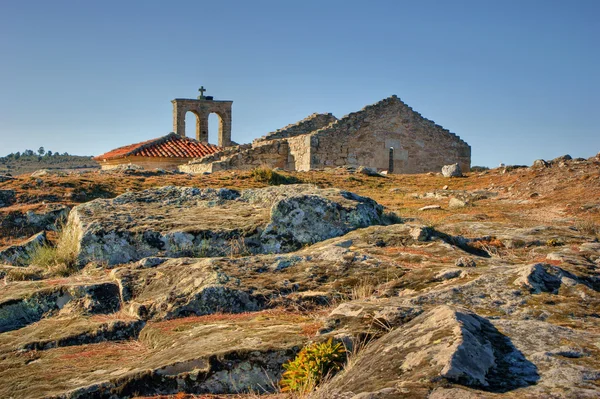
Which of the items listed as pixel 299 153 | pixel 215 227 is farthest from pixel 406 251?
pixel 299 153

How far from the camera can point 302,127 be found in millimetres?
28109

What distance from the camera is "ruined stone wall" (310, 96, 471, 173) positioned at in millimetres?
24547

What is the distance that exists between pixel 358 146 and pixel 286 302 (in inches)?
829

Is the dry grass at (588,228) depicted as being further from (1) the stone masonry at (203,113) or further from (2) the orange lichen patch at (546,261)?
(1) the stone masonry at (203,113)

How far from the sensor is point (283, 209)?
685 centimetres

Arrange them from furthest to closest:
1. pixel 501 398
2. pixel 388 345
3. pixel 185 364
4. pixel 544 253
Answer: pixel 544 253 < pixel 185 364 < pixel 388 345 < pixel 501 398

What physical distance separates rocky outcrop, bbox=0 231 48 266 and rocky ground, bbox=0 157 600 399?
0.02m

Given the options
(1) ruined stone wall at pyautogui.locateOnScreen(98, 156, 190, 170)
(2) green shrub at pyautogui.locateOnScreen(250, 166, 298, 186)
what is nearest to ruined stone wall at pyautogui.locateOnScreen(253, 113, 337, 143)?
(1) ruined stone wall at pyautogui.locateOnScreen(98, 156, 190, 170)

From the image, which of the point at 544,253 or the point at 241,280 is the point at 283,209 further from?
the point at 544,253

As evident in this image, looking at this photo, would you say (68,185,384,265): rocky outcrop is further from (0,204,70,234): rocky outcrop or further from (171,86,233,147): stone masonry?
(171,86,233,147): stone masonry

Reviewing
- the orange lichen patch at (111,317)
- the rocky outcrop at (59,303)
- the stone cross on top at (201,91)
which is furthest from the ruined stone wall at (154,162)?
the orange lichen patch at (111,317)

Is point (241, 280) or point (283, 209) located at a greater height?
point (283, 209)

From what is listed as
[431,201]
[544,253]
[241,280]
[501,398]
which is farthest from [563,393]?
[431,201]

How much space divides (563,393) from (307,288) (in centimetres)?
263
